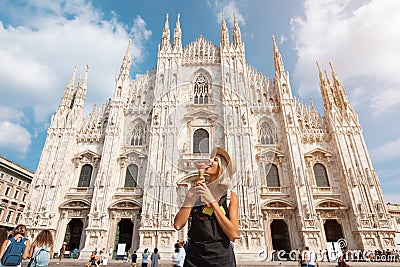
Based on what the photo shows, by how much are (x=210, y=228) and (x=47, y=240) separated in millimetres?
4740

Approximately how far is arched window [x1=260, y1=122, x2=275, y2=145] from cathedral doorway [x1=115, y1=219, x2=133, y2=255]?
45.9 feet

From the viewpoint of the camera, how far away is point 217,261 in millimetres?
2127

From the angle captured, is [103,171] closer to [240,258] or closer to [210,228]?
[240,258]

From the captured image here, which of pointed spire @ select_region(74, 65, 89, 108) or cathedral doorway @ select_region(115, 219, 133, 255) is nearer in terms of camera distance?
cathedral doorway @ select_region(115, 219, 133, 255)

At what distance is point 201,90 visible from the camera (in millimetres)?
24531

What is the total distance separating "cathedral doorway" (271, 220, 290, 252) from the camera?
62.1 ft

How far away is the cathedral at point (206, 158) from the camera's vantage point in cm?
1844

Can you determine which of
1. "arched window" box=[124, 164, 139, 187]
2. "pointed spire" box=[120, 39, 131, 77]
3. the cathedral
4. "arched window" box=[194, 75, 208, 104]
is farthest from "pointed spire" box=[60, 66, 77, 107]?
"arched window" box=[194, 75, 208, 104]

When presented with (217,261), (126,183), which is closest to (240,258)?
(126,183)

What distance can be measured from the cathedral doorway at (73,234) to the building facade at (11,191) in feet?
59.8

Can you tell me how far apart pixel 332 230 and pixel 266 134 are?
31.6 ft

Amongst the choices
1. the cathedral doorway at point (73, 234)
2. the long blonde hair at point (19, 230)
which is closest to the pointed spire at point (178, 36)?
the cathedral doorway at point (73, 234)

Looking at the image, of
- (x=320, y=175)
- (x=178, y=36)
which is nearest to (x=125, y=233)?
(x=320, y=175)

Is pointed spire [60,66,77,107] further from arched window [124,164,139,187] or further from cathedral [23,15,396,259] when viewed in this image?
arched window [124,164,139,187]
